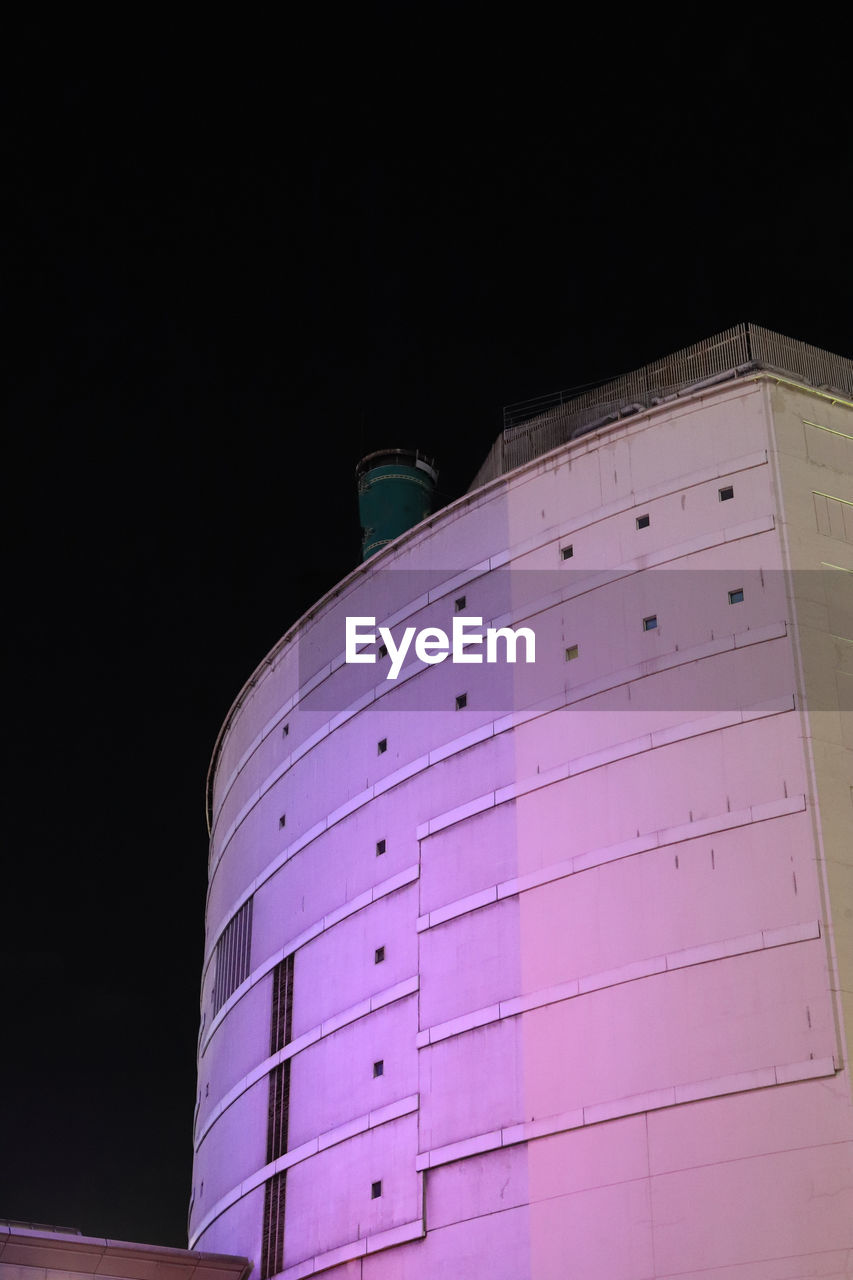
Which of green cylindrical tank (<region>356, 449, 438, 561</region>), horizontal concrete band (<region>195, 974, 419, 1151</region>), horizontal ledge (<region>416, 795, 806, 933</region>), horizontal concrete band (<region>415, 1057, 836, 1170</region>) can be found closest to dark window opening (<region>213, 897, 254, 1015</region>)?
horizontal concrete band (<region>195, 974, 419, 1151</region>)

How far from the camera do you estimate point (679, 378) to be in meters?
24.2

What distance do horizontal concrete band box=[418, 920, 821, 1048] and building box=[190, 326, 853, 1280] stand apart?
39 millimetres

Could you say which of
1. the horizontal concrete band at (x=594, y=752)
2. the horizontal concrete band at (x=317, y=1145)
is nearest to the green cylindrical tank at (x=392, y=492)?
the horizontal concrete band at (x=594, y=752)

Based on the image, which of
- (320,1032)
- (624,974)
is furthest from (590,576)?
(320,1032)

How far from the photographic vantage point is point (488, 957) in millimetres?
21516

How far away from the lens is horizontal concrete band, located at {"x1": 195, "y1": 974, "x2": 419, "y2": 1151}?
2273cm

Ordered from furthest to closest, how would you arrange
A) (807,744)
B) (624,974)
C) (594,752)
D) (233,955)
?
1. (233,955)
2. (594,752)
3. (624,974)
4. (807,744)

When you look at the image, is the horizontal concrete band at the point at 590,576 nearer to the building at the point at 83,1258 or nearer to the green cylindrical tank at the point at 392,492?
the green cylindrical tank at the point at 392,492

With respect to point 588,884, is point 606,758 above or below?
above

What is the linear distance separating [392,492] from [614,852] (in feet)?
50.9

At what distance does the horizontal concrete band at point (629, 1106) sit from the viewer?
17.9m

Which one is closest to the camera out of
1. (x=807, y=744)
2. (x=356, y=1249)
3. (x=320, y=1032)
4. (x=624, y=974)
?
(x=807, y=744)

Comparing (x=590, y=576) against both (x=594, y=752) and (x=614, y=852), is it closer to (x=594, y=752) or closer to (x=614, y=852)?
(x=594, y=752)

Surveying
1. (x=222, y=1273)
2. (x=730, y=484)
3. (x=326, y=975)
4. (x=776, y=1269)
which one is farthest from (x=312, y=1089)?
(x=730, y=484)
